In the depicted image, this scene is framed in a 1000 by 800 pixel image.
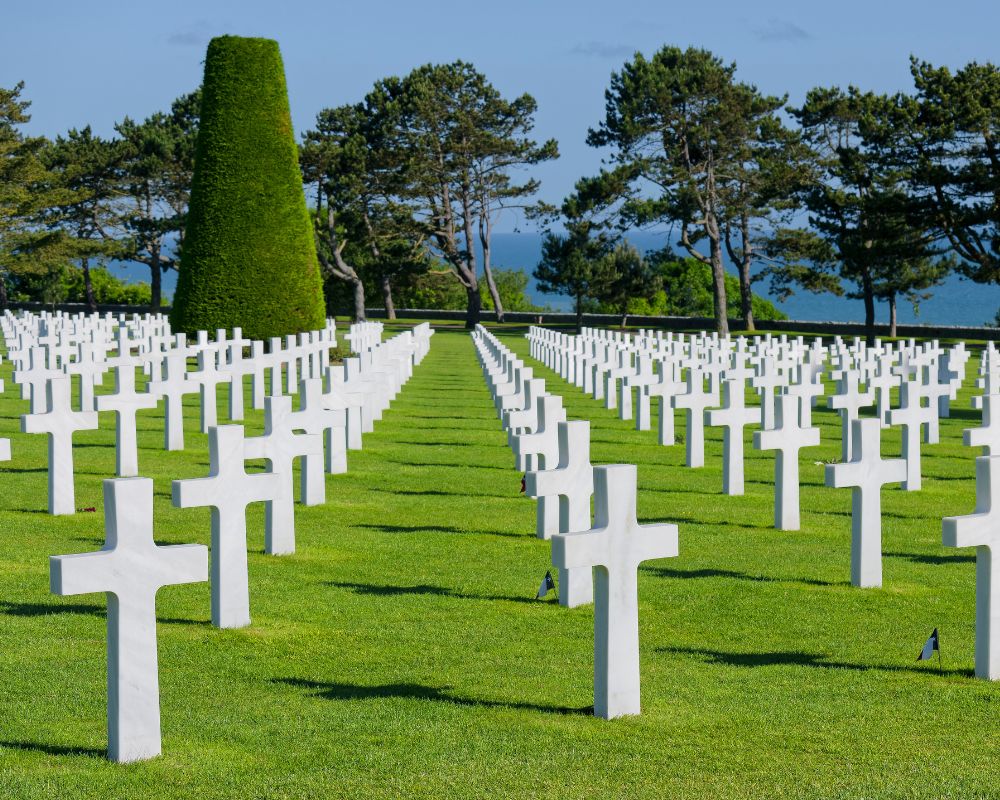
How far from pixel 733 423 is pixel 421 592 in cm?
420

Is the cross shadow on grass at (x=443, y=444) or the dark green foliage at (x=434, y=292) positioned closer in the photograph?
the cross shadow on grass at (x=443, y=444)

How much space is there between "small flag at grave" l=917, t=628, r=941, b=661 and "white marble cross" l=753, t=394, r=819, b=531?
10.3 feet

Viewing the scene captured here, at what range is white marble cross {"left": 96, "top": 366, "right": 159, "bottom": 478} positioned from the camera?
1074 centimetres

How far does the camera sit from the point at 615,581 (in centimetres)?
495

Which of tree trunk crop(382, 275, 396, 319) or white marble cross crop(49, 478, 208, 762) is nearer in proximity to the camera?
white marble cross crop(49, 478, 208, 762)

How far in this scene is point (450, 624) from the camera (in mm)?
6543

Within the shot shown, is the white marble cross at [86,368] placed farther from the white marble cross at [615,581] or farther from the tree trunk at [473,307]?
the tree trunk at [473,307]

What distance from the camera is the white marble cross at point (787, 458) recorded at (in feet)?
29.5

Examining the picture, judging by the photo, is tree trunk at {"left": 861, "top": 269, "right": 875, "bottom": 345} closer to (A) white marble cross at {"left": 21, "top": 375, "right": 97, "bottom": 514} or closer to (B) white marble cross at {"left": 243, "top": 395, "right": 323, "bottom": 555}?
(A) white marble cross at {"left": 21, "top": 375, "right": 97, "bottom": 514}

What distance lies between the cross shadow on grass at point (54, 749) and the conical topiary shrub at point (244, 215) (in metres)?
21.2

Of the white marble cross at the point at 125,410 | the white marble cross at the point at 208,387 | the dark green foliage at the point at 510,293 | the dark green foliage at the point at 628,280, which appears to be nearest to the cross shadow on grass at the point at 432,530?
the white marble cross at the point at 125,410

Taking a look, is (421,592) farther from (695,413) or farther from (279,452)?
(695,413)

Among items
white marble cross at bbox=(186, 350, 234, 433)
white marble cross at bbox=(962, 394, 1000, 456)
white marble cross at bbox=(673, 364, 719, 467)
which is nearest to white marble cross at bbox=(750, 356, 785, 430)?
white marble cross at bbox=(673, 364, 719, 467)

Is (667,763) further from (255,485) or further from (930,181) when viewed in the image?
(930,181)
